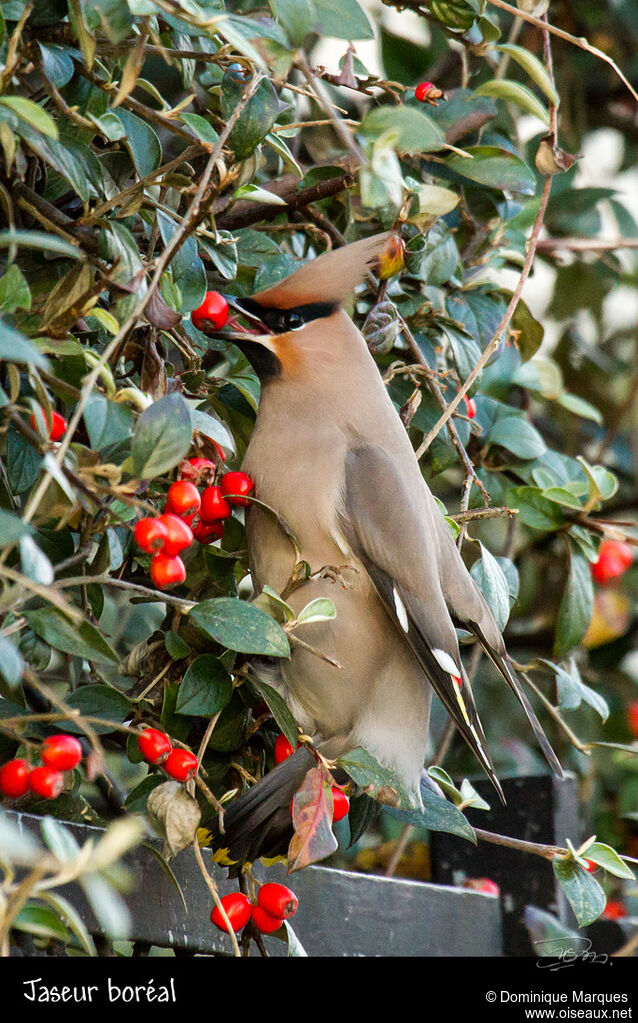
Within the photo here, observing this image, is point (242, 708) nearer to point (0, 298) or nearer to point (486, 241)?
point (0, 298)

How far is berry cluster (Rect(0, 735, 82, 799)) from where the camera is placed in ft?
3.99

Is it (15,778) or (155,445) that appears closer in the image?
(155,445)

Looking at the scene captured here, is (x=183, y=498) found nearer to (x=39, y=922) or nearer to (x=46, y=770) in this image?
(x=46, y=770)

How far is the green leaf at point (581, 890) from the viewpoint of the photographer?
5.54 feet

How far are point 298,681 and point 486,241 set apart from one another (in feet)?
2.80

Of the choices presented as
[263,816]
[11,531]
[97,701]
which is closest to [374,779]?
[263,816]

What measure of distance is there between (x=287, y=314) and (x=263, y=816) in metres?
0.75

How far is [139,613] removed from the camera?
2324 mm

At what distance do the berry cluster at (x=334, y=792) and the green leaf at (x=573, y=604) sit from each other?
60cm

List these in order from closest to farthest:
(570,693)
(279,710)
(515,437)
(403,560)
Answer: (279,710), (403,560), (570,693), (515,437)

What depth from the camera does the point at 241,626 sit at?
1328 mm

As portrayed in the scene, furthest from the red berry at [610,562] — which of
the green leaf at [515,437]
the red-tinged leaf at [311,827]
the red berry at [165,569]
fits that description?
the red berry at [165,569]
